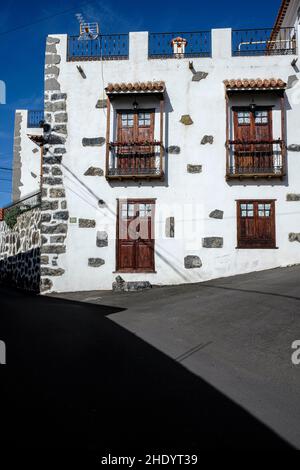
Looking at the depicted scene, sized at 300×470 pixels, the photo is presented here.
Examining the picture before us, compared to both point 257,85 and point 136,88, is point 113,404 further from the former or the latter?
point 257,85

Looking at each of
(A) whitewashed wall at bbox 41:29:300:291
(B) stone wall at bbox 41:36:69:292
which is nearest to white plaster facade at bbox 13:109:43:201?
(B) stone wall at bbox 41:36:69:292

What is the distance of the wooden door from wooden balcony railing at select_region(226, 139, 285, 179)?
2.70 meters

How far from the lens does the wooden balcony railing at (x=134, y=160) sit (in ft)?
40.3

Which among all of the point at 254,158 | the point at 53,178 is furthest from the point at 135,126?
the point at 254,158

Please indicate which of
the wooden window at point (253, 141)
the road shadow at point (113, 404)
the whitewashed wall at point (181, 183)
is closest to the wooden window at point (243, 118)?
the wooden window at point (253, 141)

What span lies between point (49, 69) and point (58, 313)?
28.2 feet

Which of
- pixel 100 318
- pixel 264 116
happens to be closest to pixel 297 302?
pixel 100 318

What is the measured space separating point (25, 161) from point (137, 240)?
10020 mm

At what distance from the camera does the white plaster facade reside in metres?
19.4

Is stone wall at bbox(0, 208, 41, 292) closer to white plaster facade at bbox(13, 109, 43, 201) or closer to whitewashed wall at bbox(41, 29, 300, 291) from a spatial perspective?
whitewashed wall at bbox(41, 29, 300, 291)

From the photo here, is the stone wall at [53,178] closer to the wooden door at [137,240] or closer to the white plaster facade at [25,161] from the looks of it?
the wooden door at [137,240]

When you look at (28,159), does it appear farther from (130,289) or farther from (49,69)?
(130,289)

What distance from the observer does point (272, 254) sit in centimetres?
1198

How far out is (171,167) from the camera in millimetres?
12477
